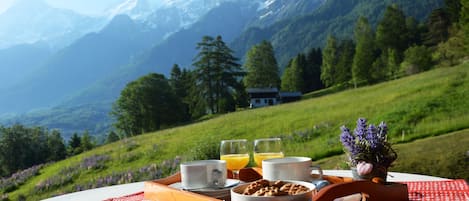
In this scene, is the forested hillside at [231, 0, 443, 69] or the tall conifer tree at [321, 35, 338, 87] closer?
the tall conifer tree at [321, 35, 338, 87]

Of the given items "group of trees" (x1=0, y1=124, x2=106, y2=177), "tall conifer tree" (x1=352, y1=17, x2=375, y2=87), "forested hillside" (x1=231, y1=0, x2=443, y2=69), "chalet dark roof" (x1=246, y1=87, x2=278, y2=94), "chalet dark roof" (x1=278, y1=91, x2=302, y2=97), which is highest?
"forested hillside" (x1=231, y1=0, x2=443, y2=69)

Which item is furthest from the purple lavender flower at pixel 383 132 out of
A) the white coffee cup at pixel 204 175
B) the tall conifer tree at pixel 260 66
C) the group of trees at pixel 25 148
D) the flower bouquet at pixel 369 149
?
the tall conifer tree at pixel 260 66

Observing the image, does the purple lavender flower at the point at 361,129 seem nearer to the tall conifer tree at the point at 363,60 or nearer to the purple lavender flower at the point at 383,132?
the purple lavender flower at the point at 383,132

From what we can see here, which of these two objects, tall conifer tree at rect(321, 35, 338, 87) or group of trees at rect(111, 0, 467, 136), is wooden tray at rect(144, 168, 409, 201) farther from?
tall conifer tree at rect(321, 35, 338, 87)

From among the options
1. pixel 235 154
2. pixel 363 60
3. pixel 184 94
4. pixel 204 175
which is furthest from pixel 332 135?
pixel 184 94

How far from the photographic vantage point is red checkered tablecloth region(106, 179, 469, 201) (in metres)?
1.80

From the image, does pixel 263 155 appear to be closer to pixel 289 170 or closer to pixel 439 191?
pixel 289 170

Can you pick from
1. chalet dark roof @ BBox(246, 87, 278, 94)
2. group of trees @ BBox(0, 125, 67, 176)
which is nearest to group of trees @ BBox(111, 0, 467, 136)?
chalet dark roof @ BBox(246, 87, 278, 94)

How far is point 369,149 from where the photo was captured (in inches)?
69.0

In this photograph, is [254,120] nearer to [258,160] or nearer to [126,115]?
[258,160]

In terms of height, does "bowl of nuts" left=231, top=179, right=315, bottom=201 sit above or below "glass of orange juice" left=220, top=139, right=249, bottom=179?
below

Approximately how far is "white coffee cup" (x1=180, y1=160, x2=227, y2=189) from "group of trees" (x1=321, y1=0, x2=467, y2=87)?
36185mm

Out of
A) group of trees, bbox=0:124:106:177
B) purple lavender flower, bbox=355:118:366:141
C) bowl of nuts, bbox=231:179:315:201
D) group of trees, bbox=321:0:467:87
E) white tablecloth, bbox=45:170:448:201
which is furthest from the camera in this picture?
group of trees, bbox=321:0:467:87

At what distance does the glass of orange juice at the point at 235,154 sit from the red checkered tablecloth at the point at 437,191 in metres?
0.41
